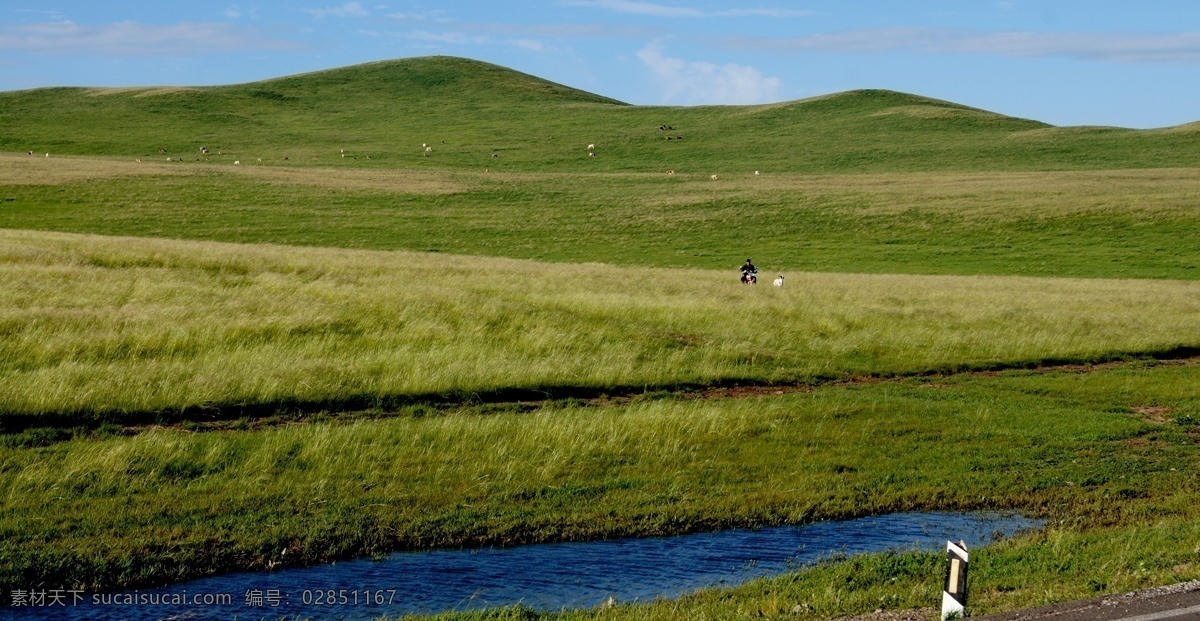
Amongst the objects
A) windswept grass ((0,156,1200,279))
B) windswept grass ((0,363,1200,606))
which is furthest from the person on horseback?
windswept grass ((0,363,1200,606))

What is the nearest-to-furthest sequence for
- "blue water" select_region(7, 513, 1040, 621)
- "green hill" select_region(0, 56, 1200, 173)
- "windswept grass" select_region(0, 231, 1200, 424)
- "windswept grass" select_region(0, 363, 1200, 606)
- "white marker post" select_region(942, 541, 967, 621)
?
"white marker post" select_region(942, 541, 967, 621) → "blue water" select_region(7, 513, 1040, 621) → "windswept grass" select_region(0, 363, 1200, 606) → "windswept grass" select_region(0, 231, 1200, 424) → "green hill" select_region(0, 56, 1200, 173)

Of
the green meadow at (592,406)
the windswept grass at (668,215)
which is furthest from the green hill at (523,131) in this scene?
the green meadow at (592,406)

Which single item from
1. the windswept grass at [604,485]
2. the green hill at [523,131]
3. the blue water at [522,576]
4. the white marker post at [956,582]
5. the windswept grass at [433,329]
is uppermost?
the green hill at [523,131]

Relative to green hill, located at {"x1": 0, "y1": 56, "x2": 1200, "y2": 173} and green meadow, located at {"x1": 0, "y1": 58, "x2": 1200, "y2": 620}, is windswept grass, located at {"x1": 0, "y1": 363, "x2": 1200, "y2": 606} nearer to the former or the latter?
green meadow, located at {"x1": 0, "y1": 58, "x2": 1200, "y2": 620}

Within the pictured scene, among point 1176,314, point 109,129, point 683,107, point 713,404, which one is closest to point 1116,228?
point 1176,314

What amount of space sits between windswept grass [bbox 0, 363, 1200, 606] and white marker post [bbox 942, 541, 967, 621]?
43.5 inches

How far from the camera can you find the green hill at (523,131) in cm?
10138

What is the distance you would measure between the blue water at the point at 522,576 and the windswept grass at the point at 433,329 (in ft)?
21.0

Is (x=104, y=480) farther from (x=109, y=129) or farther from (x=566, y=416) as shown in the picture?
(x=109, y=129)

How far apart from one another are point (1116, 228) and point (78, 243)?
173 feet

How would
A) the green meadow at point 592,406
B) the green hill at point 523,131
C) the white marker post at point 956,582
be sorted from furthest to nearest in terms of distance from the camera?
the green hill at point 523,131 < the green meadow at point 592,406 < the white marker post at point 956,582

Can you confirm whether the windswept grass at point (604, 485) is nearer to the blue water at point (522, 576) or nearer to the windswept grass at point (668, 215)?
the blue water at point (522, 576)

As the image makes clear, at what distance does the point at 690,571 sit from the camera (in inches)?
419

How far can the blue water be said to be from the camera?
30.6 feet
